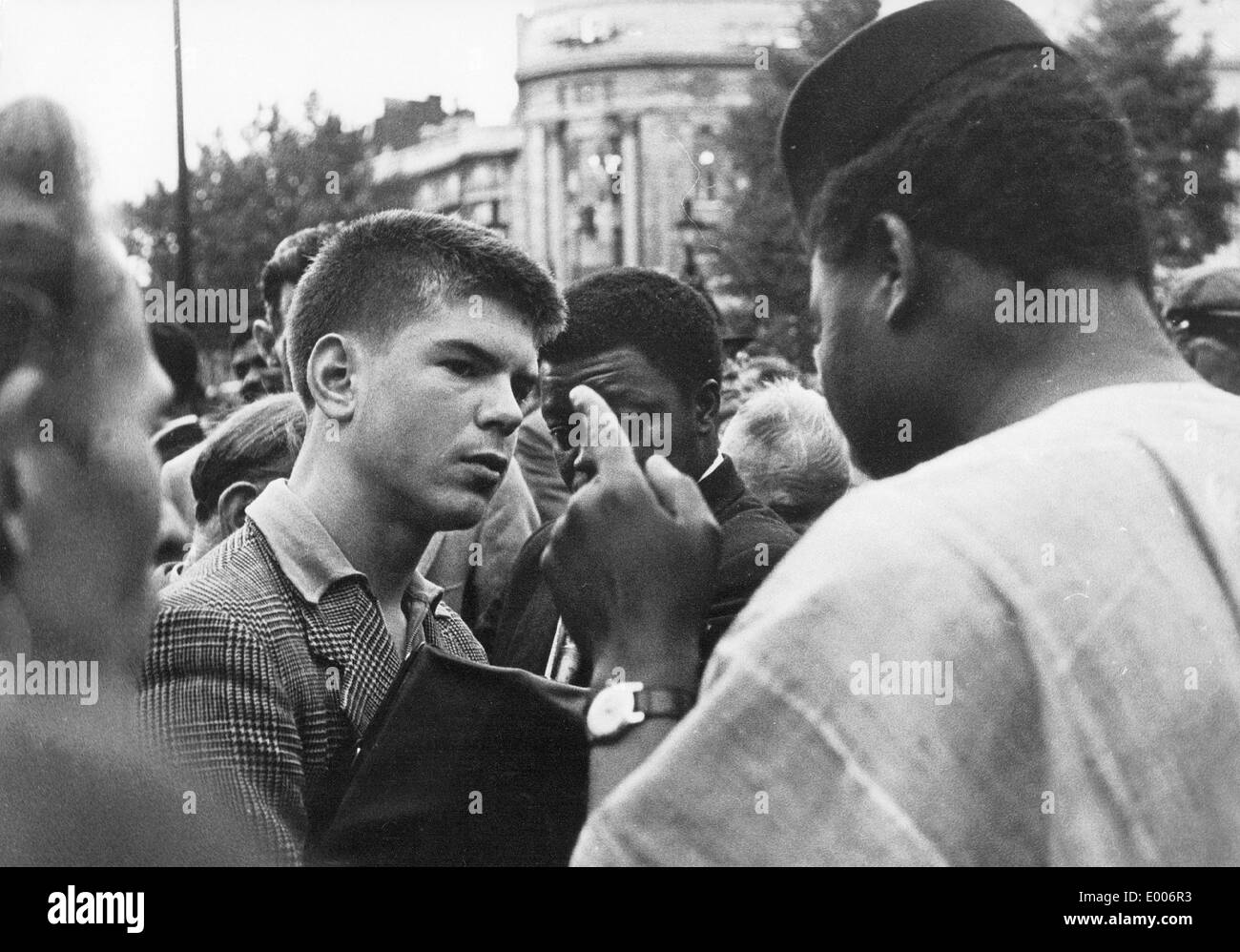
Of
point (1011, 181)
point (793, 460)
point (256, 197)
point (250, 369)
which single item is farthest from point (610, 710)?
point (250, 369)

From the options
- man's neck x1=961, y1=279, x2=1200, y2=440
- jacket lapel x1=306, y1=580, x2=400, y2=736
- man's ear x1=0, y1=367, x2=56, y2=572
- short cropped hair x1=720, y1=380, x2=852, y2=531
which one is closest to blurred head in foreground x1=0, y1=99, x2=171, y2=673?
man's ear x1=0, y1=367, x2=56, y2=572

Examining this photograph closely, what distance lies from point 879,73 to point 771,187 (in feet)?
4.41

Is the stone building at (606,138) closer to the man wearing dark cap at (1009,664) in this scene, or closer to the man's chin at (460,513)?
the man's chin at (460,513)

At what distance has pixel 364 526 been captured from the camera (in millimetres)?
2246

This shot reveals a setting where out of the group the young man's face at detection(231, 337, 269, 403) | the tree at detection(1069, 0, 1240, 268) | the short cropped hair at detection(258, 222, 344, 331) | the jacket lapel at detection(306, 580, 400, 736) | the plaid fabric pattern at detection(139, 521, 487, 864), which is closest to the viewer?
the plaid fabric pattern at detection(139, 521, 487, 864)

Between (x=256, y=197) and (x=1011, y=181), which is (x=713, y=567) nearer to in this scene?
(x=1011, y=181)

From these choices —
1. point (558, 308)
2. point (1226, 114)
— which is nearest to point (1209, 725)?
point (558, 308)

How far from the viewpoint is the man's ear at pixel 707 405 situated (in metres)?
2.89

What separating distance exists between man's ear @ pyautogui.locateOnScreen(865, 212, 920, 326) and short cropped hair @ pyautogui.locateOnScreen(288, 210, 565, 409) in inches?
31.1

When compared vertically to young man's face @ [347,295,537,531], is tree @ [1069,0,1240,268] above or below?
above

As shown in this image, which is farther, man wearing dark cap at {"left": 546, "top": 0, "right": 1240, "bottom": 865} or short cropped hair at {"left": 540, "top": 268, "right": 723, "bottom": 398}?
short cropped hair at {"left": 540, "top": 268, "right": 723, "bottom": 398}

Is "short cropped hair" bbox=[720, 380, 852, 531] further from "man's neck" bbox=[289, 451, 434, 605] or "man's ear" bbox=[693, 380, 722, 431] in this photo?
"man's neck" bbox=[289, 451, 434, 605]

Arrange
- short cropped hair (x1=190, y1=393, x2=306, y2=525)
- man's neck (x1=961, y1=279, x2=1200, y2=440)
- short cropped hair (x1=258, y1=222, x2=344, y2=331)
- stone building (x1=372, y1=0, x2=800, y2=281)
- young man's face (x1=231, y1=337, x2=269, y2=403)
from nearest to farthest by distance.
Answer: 1. man's neck (x1=961, y1=279, x2=1200, y2=440)
2. stone building (x1=372, y1=0, x2=800, y2=281)
3. short cropped hair (x1=190, y1=393, x2=306, y2=525)
4. short cropped hair (x1=258, y1=222, x2=344, y2=331)
5. young man's face (x1=231, y1=337, x2=269, y2=403)

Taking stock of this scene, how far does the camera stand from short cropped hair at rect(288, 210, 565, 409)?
2.32 metres
